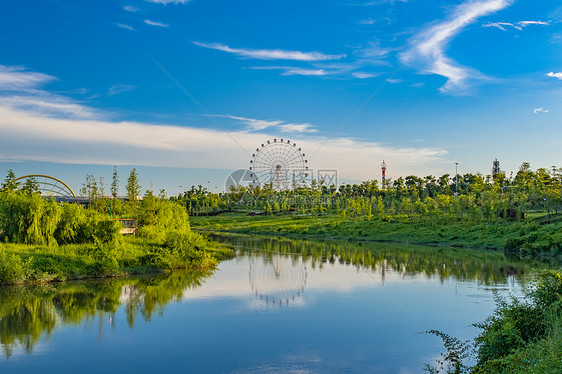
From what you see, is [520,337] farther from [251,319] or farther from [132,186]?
[132,186]

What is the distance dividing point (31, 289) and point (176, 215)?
2169 cm

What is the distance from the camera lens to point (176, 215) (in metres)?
49.4

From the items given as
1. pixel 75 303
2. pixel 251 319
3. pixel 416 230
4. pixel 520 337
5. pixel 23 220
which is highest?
pixel 23 220

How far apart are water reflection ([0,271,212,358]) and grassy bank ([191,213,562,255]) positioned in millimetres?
35761

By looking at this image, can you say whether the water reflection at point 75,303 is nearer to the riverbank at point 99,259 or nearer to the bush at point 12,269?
the bush at point 12,269

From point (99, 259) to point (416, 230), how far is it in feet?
152

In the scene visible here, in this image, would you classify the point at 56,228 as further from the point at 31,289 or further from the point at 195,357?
the point at 195,357

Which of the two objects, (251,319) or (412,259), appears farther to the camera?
(412,259)

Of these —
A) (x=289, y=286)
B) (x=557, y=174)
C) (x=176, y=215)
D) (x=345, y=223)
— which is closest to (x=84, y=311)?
(x=289, y=286)

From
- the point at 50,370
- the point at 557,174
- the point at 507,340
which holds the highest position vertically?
the point at 557,174

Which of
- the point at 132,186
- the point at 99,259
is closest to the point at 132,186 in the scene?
the point at 132,186

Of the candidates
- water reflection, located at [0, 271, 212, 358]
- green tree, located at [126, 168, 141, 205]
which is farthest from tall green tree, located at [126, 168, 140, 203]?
water reflection, located at [0, 271, 212, 358]

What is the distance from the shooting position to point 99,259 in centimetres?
3381

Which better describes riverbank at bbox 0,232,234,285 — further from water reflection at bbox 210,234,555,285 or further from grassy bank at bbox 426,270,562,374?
grassy bank at bbox 426,270,562,374
